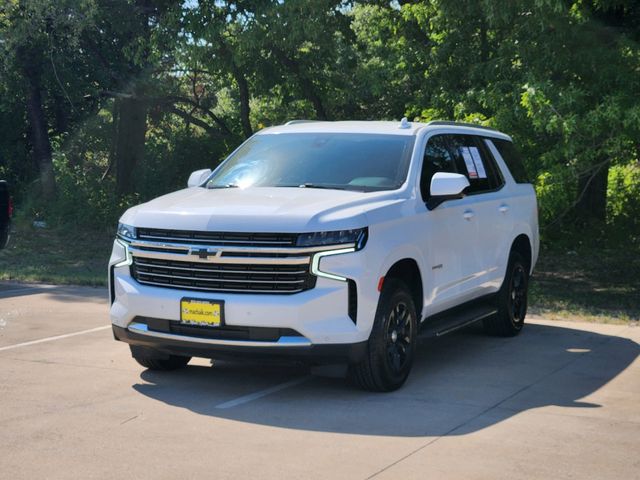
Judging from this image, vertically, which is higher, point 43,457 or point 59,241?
point 43,457

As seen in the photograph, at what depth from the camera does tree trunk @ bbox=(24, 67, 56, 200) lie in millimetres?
25188

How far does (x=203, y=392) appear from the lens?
24.8 ft

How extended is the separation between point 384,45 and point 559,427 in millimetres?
13313

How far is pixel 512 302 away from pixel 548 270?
857 centimetres

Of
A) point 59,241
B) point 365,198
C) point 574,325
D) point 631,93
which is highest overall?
point 631,93

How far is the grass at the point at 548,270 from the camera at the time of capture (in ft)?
42.8

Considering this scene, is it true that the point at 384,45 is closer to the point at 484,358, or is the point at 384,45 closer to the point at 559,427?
the point at 484,358

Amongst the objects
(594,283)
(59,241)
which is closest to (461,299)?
(594,283)

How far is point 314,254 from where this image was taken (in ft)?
22.9

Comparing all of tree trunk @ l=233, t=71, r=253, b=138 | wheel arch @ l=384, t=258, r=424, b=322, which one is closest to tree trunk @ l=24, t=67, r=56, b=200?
tree trunk @ l=233, t=71, r=253, b=138

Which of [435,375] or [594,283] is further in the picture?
[594,283]

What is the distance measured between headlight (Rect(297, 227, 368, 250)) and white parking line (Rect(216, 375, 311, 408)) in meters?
1.20

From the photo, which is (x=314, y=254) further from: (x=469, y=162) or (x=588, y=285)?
(x=588, y=285)

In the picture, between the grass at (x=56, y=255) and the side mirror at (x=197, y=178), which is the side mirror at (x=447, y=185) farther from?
the grass at (x=56, y=255)
